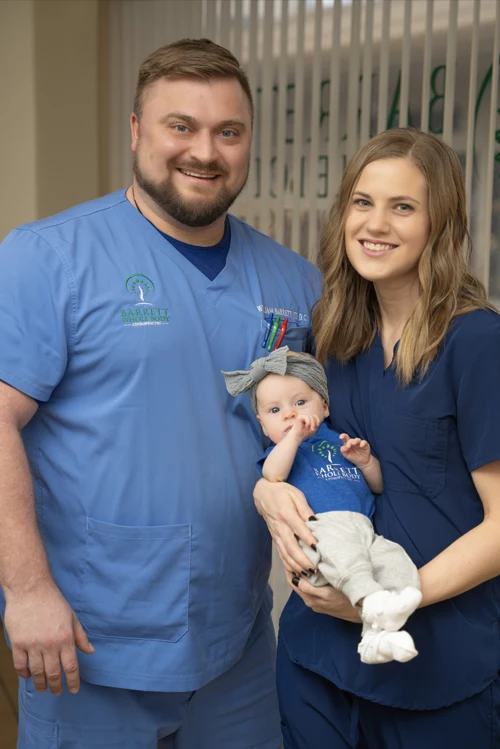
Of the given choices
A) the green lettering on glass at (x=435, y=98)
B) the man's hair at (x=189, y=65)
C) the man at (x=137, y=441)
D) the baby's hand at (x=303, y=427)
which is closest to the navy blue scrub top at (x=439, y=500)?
the baby's hand at (x=303, y=427)

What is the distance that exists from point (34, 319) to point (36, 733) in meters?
0.83

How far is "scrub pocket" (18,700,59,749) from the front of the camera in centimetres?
173

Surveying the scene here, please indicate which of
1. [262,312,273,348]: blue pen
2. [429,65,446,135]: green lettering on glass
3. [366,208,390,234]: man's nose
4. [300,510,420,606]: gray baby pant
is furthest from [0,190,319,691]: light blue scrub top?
[429,65,446,135]: green lettering on glass

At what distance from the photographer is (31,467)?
174 centimetres

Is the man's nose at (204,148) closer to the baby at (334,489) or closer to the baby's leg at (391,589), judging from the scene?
the baby at (334,489)

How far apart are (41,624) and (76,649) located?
151 mm

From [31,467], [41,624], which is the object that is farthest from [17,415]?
[41,624]

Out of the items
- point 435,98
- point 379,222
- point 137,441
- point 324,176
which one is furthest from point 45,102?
point 379,222

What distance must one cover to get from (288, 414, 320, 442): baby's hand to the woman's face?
0.89 ft

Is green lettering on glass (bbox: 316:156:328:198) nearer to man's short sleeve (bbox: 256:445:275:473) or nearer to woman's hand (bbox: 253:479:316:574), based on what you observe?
man's short sleeve (bbox: 256:445:275:473)

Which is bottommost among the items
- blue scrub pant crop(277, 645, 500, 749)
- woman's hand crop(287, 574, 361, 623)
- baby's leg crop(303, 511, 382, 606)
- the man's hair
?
blue scrub pant crop(277, 645, 500, 749)

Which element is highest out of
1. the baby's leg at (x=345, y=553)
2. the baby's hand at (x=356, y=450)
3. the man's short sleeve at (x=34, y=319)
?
the man's short sleeve at (x=34, y=319)

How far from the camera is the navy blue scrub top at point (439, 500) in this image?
4.62 feet

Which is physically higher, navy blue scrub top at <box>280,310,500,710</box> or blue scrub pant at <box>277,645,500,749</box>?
navy blue scrub top at <box>280,310,500,710</box>
